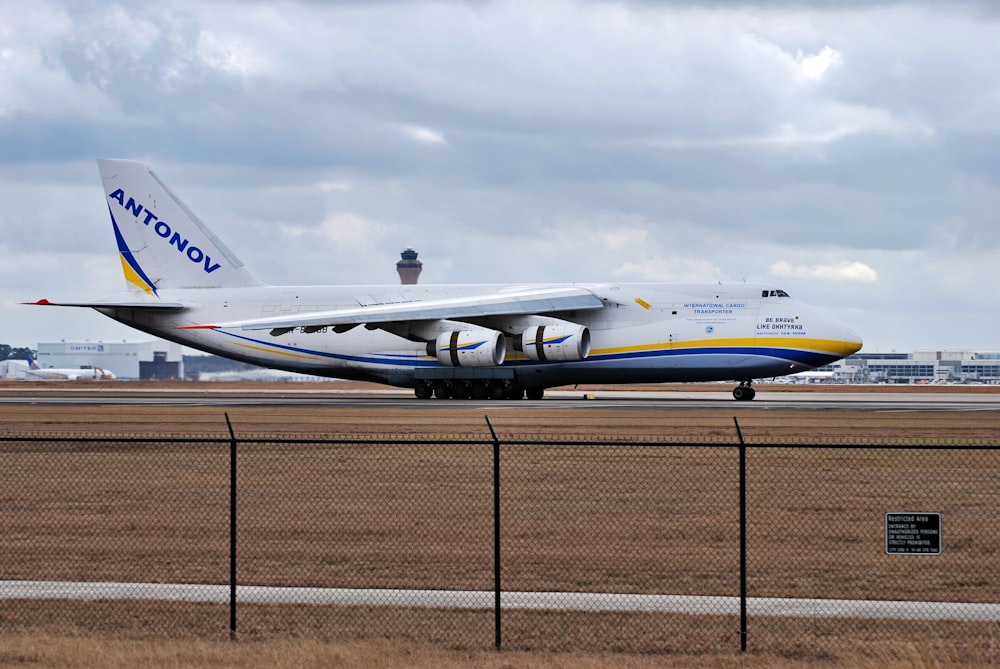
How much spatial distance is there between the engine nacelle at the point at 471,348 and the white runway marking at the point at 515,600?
118ft

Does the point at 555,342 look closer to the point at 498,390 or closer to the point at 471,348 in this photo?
the point at 471,348

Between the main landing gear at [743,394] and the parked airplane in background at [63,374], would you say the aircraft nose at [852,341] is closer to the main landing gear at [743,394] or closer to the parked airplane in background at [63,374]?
the main landing gear at [743,394]

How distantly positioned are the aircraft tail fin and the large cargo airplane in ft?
0.21

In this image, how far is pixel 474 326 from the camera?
2093 inches

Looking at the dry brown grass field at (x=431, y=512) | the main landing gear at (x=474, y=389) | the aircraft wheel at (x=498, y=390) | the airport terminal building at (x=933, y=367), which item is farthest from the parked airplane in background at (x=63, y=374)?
the dry brown grass field at (x=431, y=512)

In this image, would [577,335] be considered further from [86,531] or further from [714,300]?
[86,531]

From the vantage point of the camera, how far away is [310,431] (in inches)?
1339

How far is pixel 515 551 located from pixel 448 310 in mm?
34919

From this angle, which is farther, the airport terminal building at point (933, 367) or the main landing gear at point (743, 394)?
the airport terminal building at point (933, 367)

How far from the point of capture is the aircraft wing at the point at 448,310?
5162 cm

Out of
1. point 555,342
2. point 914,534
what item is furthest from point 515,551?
point 555,342

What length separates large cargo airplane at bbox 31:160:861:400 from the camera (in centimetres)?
5109

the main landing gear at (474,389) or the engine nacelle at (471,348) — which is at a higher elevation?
the engine nacelle at (471,348)

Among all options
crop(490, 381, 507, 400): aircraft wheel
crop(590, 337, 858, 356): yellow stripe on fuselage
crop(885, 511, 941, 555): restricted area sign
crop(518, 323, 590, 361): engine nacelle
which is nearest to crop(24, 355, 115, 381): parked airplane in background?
crop(490, 381, 507, 400): aircraft wheel
